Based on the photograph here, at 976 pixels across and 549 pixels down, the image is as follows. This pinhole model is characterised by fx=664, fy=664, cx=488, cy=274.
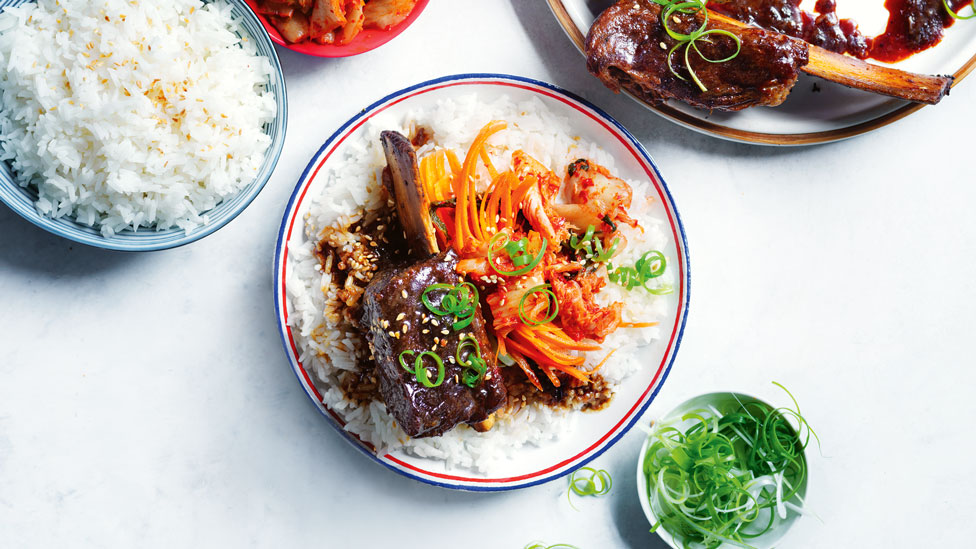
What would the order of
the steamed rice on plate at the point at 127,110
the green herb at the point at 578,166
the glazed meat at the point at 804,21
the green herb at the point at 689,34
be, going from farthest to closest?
the glazed meat at the point at 804,21, the green herb at the point at 578,166, the green herb at the point at 689,34, the steamed rice on plate at the point at 127,110

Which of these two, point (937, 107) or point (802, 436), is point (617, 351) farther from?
point (937, 107)

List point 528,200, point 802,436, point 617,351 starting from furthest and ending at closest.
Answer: point 802,436, point 617,351, point 528,200

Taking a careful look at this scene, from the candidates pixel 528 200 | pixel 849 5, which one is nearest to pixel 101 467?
pixel 528 200

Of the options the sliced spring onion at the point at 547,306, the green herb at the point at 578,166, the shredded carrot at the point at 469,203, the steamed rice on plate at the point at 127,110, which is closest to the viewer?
the steamed rice on plate at the point at 127,110

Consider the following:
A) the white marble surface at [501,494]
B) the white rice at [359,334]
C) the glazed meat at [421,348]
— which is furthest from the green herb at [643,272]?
the glazed meat at [421,348]

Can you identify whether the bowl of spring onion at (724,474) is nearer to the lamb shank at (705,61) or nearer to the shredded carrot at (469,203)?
the shredded carrot at (469,203)

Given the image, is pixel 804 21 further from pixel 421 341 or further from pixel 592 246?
pixel 421 341

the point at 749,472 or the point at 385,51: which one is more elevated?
the point at 385,51

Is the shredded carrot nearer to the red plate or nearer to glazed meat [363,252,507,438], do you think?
glazed meat [363,252,507,438]
